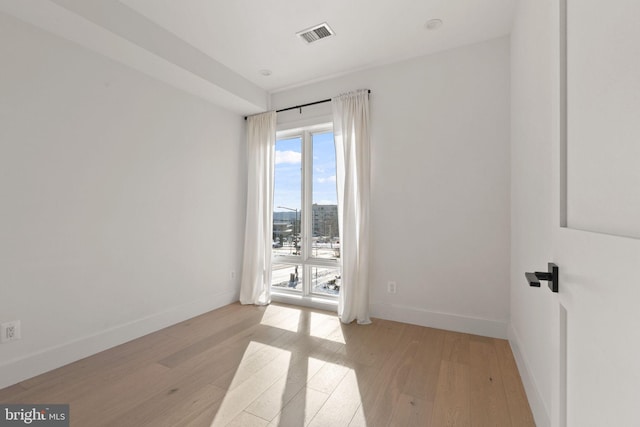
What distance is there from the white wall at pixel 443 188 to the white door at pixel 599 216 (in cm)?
209

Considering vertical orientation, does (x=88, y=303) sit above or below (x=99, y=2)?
below

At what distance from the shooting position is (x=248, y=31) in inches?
103

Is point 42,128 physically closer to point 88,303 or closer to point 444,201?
point 88,303

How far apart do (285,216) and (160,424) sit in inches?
106

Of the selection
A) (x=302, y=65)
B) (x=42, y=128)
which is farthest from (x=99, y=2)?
(x=302, y=65)

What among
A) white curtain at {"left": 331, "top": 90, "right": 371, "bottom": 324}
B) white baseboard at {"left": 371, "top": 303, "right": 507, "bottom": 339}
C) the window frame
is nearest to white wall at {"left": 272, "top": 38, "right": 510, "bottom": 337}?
white baseboard at {"left": 371, "top": 303, "right": 507, "bottom": 339}

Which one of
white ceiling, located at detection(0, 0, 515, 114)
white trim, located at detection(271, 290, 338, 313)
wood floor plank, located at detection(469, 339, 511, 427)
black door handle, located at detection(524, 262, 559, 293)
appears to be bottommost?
wood floor plank, located at detection(469, 339, 511, 427)

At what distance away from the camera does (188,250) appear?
3234 mm

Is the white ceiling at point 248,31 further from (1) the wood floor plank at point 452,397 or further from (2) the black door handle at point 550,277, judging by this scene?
(1) the wood floor plank at point 452,397

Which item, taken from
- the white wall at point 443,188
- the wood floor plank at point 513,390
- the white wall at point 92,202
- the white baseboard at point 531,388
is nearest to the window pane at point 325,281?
the white wall at point 443,188

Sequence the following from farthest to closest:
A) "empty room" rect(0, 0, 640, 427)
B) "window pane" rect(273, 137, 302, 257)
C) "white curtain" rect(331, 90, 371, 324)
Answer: "window pane" rect(273, 137, 302, 257) < "white curtain" rect(331, 90, 371, 324) < "empty room" rect(0, 0, 640, 427)

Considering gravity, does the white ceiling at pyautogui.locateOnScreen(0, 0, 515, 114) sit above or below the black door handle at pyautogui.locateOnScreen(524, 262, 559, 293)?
above

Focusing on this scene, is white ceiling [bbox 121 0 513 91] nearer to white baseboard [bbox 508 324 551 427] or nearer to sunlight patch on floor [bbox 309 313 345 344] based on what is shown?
white baseboard [bbox 508 324 551 427]

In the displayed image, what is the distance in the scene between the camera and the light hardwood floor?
163 centimetres
